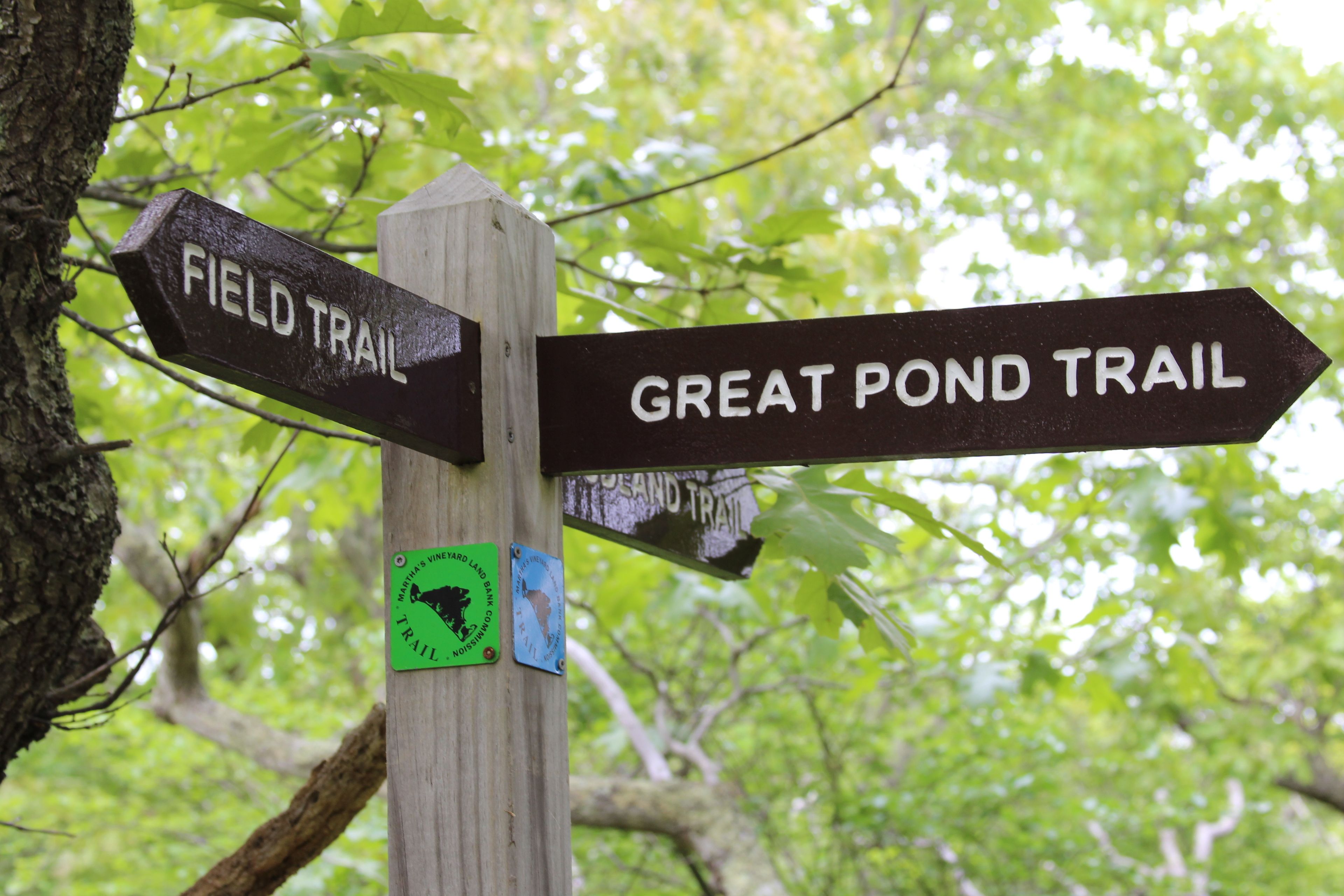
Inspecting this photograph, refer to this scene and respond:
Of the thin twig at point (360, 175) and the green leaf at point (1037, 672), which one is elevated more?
Result: the thin twig at point (360, 175)

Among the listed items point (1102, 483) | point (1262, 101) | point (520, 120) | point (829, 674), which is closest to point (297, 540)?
point (520, 120)

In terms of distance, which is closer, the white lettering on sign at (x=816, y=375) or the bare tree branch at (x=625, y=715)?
the white lettering on sign at (x=816, y=375)

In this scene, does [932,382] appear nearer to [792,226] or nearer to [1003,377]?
[1003,377]

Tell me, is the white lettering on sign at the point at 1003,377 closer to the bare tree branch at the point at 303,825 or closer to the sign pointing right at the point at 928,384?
the sign pointing right at the point at 928,384

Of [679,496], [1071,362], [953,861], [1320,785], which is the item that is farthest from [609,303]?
[1320,785]

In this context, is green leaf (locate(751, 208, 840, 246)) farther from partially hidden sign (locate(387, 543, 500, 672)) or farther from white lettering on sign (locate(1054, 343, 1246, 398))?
partially hidden sign (locate(387, 543, 500, 672))

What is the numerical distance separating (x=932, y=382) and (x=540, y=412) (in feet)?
1.43

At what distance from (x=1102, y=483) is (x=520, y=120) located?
4524mm

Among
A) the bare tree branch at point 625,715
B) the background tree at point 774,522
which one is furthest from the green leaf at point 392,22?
the bare tree branch at point 625,715

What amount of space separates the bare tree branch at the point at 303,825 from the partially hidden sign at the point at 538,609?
44 cm

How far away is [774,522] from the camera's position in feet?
5.21

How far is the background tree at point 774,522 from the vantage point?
2.46m

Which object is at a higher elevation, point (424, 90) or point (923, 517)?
point (424, 90)

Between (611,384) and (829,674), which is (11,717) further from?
(829,674)
